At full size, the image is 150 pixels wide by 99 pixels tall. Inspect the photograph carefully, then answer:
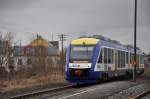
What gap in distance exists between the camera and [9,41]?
43688 mm

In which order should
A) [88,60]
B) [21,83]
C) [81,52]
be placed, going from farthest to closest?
[21,83] → [81,52] → [88,60]

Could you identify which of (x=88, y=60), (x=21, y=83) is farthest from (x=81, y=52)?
(x=21, y=83)

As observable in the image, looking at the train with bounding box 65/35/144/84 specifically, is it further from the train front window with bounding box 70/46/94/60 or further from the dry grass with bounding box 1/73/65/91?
the dry grass with bounding box 1/73/65/91

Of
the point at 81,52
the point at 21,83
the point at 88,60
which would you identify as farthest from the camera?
the point at 21,83

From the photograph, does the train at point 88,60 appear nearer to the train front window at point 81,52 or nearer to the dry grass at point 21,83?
the train front window at point 81,52

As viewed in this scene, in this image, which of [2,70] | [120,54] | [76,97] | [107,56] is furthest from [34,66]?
[76,97]

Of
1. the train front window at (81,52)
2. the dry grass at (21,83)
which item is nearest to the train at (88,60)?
the train front window at (81,52)

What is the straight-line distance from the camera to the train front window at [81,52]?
86.0ft

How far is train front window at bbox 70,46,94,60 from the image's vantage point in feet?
86.0

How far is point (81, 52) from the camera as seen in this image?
86.9 ft

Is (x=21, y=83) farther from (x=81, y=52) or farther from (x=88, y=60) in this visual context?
(x=88, y=60)

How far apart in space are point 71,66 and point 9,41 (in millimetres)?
19120

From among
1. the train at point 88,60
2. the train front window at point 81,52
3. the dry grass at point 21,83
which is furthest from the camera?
the train front window at point 81,52

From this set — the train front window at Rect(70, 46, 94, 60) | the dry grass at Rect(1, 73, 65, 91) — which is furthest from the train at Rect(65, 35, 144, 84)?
the dry grass at Rect(1, 73, 65, 91)
